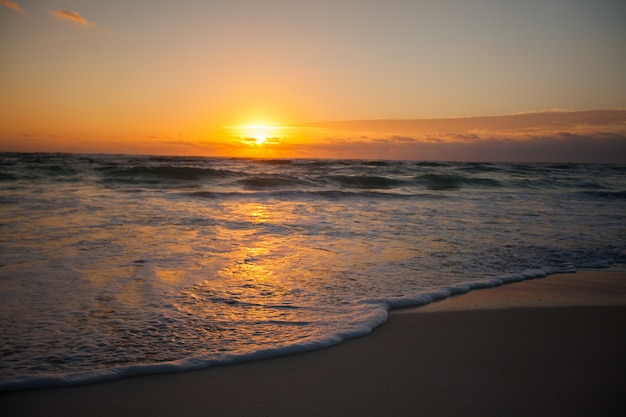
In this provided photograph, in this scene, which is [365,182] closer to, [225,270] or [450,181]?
[450,181]

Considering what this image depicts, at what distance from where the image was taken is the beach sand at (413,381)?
7.47 ft

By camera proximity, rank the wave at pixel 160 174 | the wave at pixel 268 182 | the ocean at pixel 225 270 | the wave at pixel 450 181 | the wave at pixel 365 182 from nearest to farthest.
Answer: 1. the ocean at pixel 225 270
2. the wave at pixel 268 182
3. the wave at pixel 160 174
4. the wave at pixel 365 182
5. the wave at pixel 450 181

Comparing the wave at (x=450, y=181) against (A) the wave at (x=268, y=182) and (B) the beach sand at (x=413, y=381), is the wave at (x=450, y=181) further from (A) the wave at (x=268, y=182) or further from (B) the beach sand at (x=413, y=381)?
(B) the beach sand at (x=413, y=381)

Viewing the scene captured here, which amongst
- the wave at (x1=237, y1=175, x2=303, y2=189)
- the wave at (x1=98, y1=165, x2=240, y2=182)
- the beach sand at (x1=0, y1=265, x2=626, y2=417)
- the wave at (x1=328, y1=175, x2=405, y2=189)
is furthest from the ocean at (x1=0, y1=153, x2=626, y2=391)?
the wave at (x1=328, y1=175, x2=405, y2=189)

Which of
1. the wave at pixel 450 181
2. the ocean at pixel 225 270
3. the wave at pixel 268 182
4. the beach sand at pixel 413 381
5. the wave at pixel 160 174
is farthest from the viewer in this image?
the wave at pixel 450 181

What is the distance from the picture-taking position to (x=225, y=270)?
15.9ft

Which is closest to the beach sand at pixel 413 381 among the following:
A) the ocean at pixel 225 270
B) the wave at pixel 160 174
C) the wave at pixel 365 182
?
the ocean at pixel 225 270

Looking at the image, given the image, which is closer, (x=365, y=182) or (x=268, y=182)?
(x=268, y=182)

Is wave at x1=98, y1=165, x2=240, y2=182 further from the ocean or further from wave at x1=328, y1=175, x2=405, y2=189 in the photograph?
the ocean

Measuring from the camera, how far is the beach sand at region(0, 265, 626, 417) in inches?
89.7

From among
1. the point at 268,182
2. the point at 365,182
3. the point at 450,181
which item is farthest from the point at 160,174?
the point at 450,181

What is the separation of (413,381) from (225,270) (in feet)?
9.16

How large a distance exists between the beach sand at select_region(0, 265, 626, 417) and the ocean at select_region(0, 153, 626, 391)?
0.17m

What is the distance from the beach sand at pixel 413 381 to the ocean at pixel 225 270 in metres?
0.17
